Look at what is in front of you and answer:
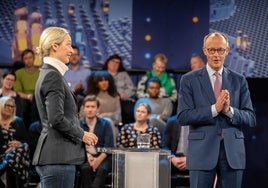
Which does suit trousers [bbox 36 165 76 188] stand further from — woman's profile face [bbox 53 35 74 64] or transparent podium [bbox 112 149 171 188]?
woman's profile face [bbox 53 35 74 64]

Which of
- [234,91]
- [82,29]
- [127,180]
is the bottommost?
[127,180]

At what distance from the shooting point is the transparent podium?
11.0ft

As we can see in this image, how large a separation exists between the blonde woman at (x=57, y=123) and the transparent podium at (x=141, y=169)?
0.35 metres

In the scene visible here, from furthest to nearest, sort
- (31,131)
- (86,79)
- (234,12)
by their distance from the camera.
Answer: (234,12) → (86,79) → (31,131)

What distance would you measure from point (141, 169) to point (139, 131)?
2.78 m

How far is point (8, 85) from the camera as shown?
22.5 ft

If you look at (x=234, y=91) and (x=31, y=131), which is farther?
(x=31, y=131)

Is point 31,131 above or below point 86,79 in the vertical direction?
below

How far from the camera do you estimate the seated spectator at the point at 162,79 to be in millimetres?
7259

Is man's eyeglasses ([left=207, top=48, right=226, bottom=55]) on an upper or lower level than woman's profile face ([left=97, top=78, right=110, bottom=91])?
upper

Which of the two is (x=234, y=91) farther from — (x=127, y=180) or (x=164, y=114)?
(x=164, y=114)

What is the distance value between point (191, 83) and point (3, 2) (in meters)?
5.03

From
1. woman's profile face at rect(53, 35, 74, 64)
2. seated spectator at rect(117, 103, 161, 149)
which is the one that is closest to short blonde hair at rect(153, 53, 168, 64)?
seated spectator at rect(117, 103, 161, 149)

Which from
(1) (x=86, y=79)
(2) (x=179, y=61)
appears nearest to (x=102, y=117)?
(1) (x=86, y=79)
